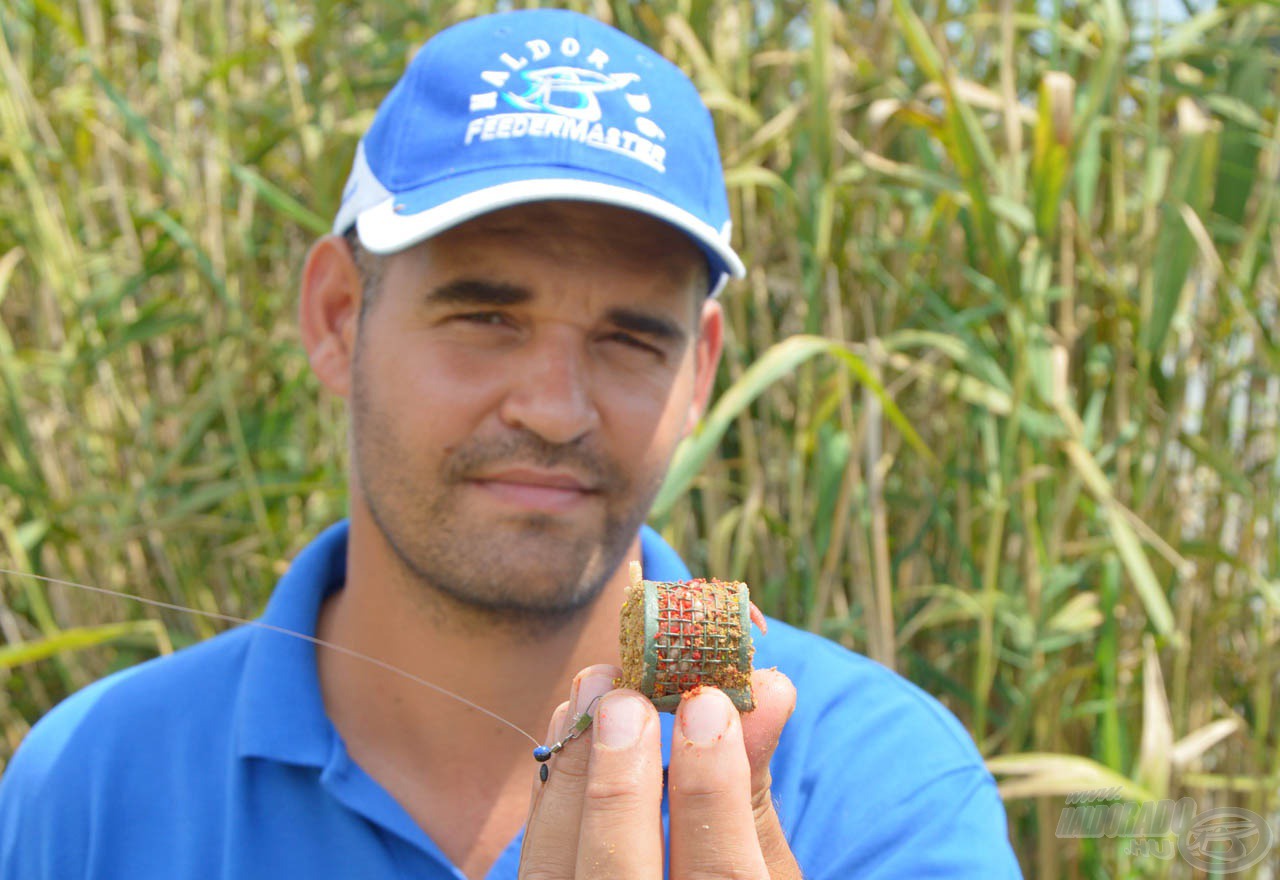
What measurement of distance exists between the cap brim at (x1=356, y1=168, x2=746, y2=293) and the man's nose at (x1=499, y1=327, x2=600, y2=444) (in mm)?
140

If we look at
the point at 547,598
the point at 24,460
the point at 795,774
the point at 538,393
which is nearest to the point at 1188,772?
the point at 795,774

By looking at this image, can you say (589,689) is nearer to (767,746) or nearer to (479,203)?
(767,746)

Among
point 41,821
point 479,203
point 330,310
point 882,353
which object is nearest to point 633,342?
point 479,203

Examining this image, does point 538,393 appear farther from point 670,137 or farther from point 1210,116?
point 1210,116

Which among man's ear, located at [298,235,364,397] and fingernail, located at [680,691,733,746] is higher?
man's ear, located at [298,235,364,397]

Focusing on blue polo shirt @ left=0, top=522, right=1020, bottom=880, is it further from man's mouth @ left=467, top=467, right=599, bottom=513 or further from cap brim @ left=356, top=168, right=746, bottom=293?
cap brim @ left=356, top=168, right=746, bottom=293

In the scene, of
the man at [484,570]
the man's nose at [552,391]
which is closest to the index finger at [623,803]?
the man at [484,570]

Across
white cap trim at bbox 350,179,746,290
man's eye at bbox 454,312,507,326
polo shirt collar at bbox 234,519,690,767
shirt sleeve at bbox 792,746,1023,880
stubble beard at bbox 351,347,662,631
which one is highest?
white cap trim at bbox 350,179,746,290

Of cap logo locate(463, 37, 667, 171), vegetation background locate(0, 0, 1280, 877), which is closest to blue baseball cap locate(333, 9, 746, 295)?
cap logo locate(463, 37, 667, 171)

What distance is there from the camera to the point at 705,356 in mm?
1583

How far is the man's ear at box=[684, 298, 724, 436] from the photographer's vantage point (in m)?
1.54

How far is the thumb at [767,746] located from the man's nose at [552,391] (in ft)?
1.28

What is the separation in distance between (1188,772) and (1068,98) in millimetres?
1079

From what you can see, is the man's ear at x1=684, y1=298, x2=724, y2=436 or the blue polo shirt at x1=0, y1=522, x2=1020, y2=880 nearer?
the blue polo shirt at x1=0, y1=522, x2=1020, y2=880
